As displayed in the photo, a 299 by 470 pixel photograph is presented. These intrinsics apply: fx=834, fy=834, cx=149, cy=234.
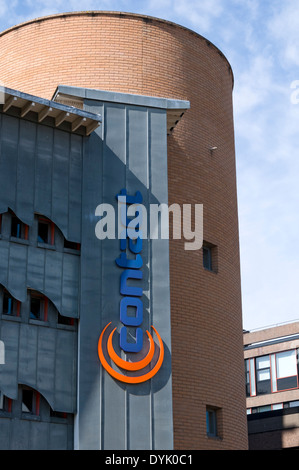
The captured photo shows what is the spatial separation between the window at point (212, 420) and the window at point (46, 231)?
23.8 ft

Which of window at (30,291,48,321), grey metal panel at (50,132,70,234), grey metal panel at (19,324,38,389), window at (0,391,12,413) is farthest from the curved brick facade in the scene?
window at (0,391,12,413)

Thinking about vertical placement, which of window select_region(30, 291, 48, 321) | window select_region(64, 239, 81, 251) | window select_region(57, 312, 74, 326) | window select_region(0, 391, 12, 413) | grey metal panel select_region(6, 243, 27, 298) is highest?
window select_region(64, 239, 81, 251)

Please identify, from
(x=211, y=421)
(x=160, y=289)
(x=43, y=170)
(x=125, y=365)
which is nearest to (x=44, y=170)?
(x=43, y=170)

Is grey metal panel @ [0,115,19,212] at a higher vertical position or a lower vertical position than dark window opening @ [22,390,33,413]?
higher

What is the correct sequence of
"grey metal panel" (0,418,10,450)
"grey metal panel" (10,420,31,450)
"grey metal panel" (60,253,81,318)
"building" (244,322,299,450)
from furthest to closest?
1. "building" (244,322,299,450)
2. "grey metal panel" (60,253,81,318)
3. "grey metal panel" (10,420,31,450)
4. "grey metal panel" (0,418,10,450)

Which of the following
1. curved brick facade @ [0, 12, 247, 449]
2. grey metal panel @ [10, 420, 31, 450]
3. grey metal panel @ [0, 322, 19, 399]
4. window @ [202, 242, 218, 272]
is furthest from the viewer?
window @ [202, 242, 218, 272]

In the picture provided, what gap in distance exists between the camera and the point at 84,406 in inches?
816

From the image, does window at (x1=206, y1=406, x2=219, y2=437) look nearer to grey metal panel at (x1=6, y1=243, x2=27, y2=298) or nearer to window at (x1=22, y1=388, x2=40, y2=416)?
window at (x1=22, y1=388, x2=40, y2=416)

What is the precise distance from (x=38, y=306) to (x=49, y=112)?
5.15 metres

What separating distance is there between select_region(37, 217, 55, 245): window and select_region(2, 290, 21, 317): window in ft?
5.83

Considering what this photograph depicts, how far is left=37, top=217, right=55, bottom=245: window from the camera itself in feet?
72.1

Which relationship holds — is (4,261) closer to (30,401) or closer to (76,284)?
(76,284)

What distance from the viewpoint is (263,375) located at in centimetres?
5697

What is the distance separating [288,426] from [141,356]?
64.8 feet
